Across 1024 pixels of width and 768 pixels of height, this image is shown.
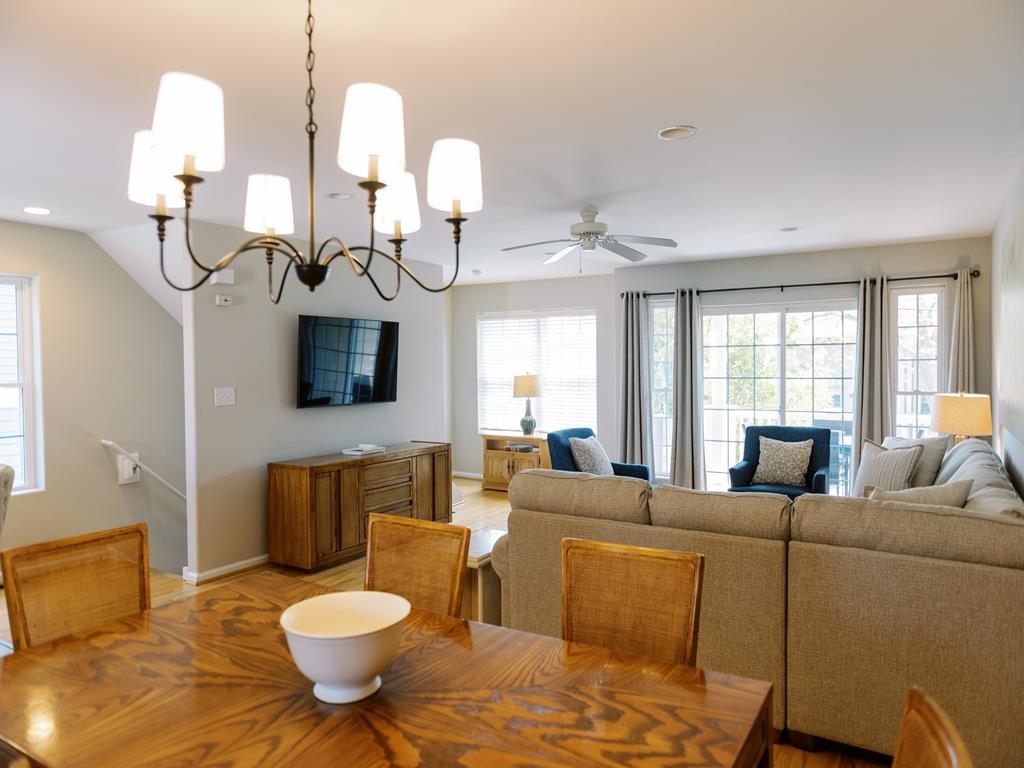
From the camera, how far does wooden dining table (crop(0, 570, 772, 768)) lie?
1112 millimetres

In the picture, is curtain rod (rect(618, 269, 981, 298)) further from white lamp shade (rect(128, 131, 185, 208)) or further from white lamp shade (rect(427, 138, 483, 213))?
white lamp shade (rect(128, 131, 185, 208))

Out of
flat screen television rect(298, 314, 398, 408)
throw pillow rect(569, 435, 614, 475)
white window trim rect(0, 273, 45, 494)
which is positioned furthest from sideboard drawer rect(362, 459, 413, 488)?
white window trim rect(0, 273, 45, 494)

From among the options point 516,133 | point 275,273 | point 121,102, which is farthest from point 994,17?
point 275,273

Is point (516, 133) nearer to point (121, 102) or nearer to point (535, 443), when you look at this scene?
point (121, 102)

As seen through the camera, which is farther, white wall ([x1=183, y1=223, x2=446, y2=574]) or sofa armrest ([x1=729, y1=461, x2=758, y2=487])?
Answer: sofa armrest ([x1=729, y1=461, x2=758, y2=487])

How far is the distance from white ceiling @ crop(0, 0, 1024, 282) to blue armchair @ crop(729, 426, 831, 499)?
2087mm

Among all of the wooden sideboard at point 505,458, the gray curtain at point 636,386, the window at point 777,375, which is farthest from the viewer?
the wooden sideboard at point 505,458

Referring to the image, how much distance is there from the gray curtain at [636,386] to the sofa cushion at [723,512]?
439 centimetres

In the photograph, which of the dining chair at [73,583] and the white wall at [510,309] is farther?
the white wall at [510,309]

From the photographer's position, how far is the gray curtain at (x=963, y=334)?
5.47 metres

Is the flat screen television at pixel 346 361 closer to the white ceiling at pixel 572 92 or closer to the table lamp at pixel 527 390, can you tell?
the white ceiling at pixel 572 92

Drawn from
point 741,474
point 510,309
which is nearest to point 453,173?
point 741,474

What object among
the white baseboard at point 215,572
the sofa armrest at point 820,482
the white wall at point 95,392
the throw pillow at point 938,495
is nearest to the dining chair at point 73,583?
the throw pillow at point 938,495

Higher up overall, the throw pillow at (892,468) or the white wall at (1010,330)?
the white wall at (1010,330)
